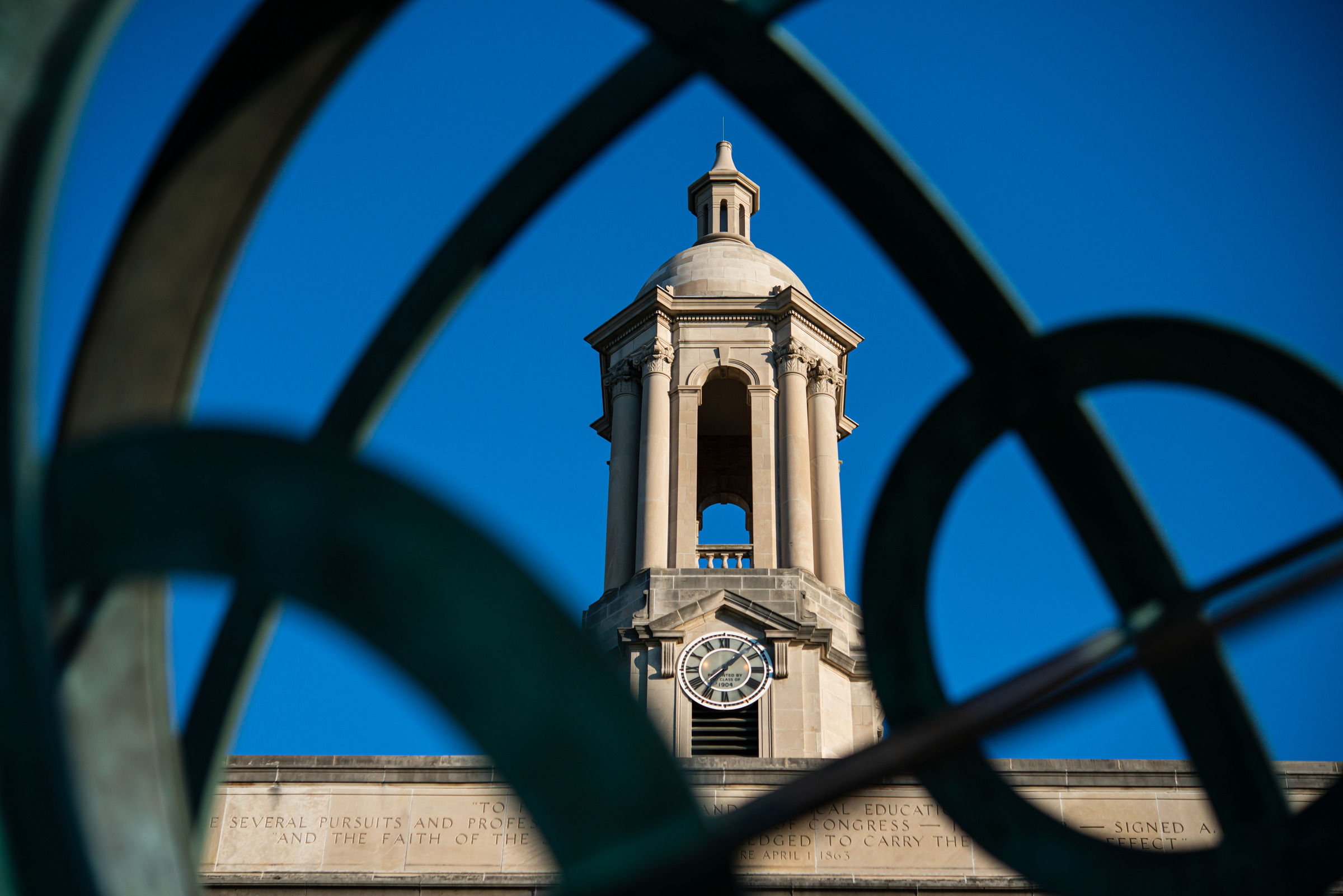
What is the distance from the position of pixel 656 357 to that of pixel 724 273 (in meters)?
4.16

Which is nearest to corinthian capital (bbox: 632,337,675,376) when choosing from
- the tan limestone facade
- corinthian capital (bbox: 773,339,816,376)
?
corinthian capital (bbox: 773,339,816,376)

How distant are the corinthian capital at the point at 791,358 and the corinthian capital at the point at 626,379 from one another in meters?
3.88

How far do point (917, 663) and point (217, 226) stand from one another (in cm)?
371

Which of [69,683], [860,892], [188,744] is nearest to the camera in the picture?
[69,683]

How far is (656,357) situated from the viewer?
132ft

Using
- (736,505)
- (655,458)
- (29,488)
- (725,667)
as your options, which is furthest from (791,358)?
(29,488)

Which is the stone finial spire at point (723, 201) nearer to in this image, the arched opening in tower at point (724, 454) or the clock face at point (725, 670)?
the arched opening in tower at point (724, 454)

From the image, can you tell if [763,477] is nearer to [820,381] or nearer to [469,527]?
[820,381]

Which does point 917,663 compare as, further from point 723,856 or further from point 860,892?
point 860,892

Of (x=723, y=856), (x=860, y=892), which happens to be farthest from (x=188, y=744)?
(x=860, y=892)

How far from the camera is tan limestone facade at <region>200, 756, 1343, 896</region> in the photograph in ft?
75.0

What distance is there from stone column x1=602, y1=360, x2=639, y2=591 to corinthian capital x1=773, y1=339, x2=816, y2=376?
3.94 meters

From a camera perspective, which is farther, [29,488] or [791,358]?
[791,358]

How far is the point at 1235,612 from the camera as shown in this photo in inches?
221
